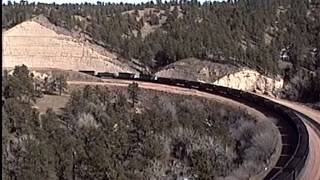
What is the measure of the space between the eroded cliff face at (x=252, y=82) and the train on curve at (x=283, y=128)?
28.4 ft

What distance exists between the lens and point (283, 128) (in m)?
39.0

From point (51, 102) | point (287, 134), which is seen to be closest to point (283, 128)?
point (287, 134)

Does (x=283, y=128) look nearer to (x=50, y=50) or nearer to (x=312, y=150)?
(x=312, y=150)

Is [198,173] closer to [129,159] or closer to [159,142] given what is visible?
[129,159]

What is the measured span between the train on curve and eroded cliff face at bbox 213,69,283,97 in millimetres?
8642

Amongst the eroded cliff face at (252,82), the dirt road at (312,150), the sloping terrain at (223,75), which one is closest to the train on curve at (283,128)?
the dirt road at (312,150)

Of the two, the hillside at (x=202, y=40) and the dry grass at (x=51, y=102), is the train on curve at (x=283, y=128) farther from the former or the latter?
the dry grass at (x=51, y=102)

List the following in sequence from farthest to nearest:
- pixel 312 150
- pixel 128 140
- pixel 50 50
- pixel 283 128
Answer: pixel 50 50 → pixel 283 128 → pixel 128 140 → pixel 312 150

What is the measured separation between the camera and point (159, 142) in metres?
37.8

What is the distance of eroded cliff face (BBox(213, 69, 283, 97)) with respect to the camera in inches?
2653

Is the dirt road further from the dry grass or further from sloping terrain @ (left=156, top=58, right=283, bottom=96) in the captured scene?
the dry grass

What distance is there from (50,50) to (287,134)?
169ft

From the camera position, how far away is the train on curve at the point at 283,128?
26.1 m

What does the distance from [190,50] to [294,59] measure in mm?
13484
